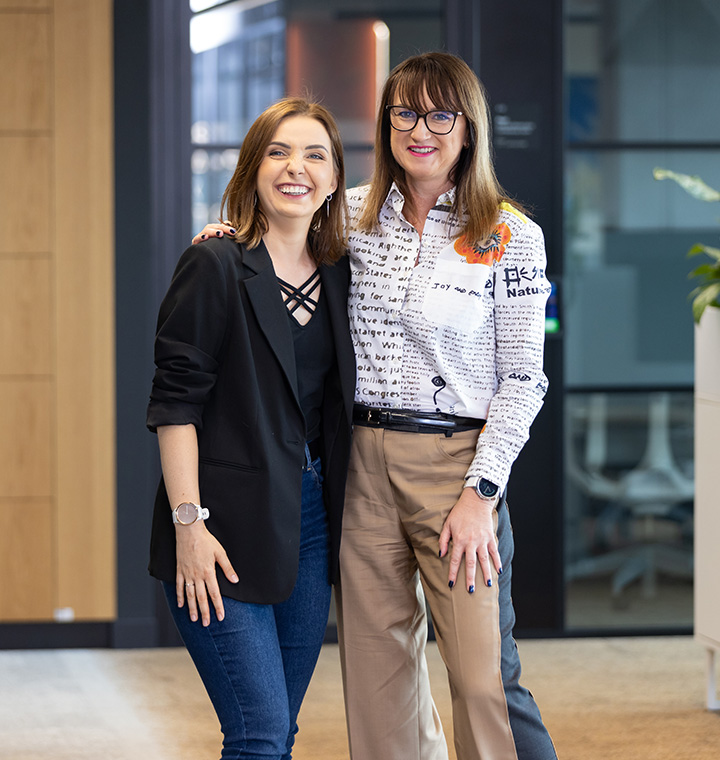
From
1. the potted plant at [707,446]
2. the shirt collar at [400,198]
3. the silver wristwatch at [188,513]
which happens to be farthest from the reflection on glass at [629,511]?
the silver wristwatch at [188,513]

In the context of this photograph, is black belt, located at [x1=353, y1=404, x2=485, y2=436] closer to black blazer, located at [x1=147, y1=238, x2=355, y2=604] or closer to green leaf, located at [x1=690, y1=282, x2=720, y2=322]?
black blazer, located at [x1=147, y1=238, x2=355, y2=604]

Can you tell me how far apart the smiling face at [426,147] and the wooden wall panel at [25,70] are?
6.75 ft

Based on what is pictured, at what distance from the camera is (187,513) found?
5.78 ft

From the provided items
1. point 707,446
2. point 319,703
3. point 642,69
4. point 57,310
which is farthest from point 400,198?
point 642,69

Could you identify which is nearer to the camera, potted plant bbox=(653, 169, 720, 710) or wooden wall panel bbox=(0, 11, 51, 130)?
potted plant bbox=(653, 169, 720, 710)

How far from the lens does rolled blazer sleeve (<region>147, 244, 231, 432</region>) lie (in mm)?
1751

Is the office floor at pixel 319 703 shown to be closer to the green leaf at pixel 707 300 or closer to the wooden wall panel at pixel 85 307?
the wooden wall panel at pixel 85 307

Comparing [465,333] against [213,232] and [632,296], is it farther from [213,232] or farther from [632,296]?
[632,296]

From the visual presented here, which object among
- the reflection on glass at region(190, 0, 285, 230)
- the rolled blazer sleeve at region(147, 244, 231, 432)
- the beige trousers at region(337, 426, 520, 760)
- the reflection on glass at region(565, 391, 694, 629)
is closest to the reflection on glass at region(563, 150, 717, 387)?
the reflection on glass at region(565, 391, 694, 629)

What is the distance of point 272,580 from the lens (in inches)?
70.3

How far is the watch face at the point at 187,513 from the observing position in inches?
69.2

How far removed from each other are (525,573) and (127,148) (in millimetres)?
2294

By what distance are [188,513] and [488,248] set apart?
0.82 metres

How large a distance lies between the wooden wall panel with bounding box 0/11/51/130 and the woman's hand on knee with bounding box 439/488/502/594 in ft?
8.14
